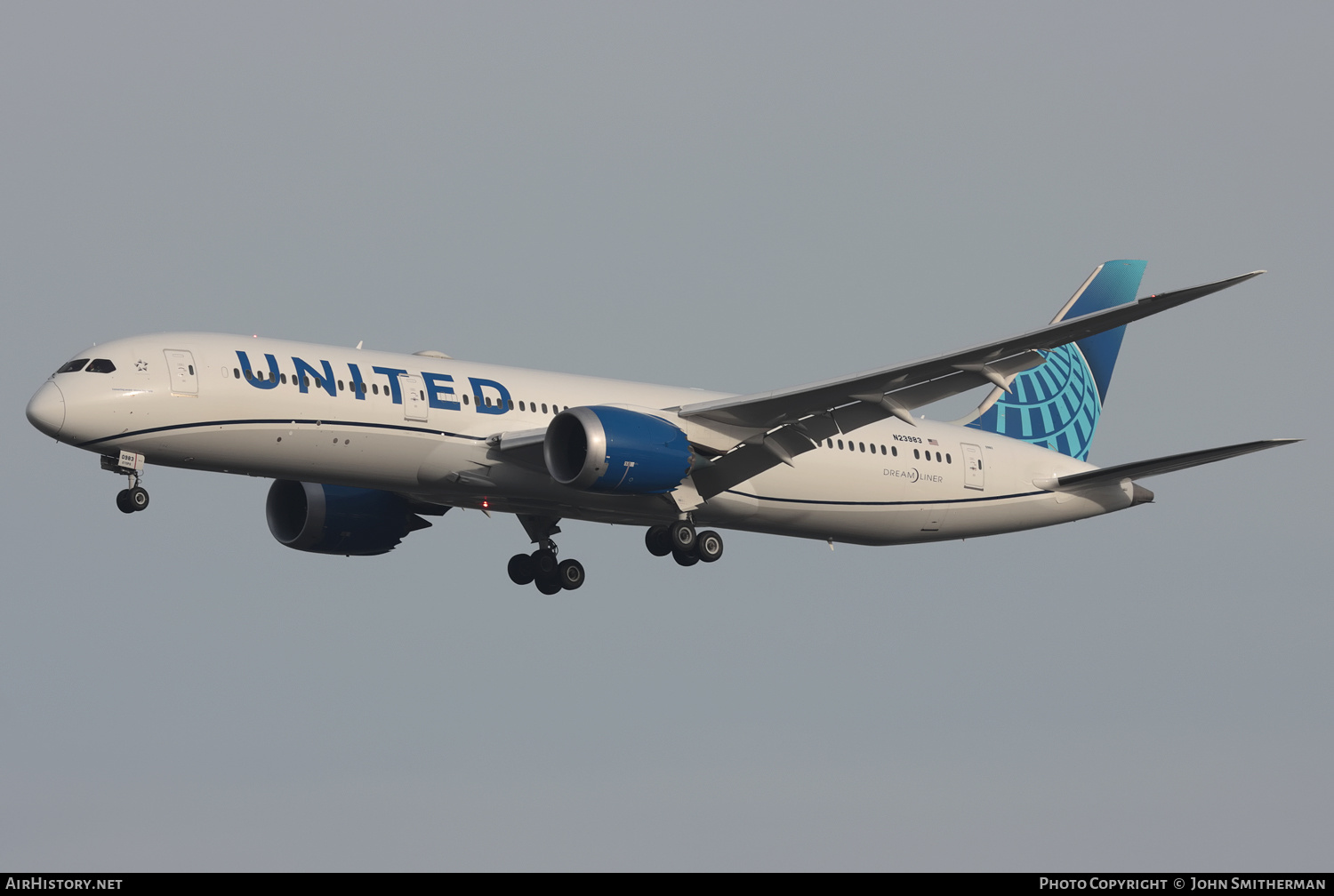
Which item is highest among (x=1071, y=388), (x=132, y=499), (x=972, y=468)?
(x=1071, y=388)

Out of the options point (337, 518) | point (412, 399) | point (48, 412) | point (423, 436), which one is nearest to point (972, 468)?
point (423, 436)

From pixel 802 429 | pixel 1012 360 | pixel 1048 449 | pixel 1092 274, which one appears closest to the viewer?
pixel 1012 360

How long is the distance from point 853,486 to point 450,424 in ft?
35.1

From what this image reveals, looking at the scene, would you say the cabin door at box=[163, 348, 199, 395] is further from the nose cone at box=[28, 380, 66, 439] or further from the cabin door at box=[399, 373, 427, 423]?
the cabin door at box=[399, 373, 427, 423]

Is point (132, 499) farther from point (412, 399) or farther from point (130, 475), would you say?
point (412, 399)

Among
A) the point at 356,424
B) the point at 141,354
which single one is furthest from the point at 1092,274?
the point at 141,354

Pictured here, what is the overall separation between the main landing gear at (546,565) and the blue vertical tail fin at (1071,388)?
11.5m

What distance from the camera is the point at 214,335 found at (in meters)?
37.5

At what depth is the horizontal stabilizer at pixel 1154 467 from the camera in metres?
40.5

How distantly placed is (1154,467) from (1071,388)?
847cm

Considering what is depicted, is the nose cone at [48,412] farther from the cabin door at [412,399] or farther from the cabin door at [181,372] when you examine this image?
the cabin door at [412,399]

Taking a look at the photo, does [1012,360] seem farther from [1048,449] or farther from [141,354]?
[141,354]

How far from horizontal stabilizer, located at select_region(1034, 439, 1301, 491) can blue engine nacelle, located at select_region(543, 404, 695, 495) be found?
12.2 m

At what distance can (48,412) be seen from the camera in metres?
35.4
